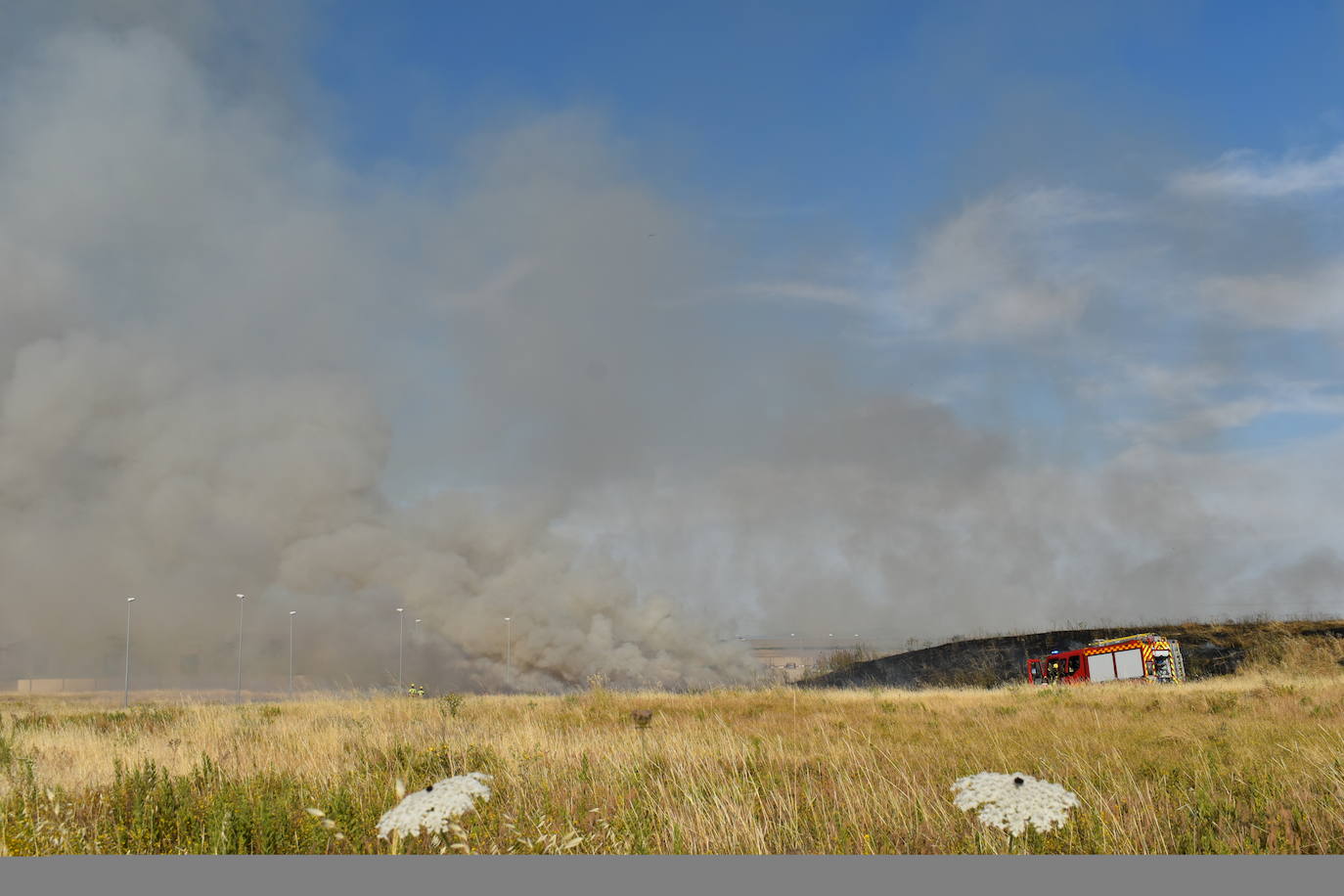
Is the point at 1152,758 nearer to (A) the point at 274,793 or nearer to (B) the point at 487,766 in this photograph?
(B) the point at 487,766

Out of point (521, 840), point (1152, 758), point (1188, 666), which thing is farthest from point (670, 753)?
point (1188, 666)

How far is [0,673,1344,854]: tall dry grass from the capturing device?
7309 mm

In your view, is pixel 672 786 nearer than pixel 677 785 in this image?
No

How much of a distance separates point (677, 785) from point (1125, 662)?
45.1m

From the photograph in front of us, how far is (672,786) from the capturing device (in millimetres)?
9484

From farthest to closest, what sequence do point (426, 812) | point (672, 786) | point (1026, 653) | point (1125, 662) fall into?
point (1026, 653) → point (1125, 662) → point (672, 786) → point (426, 812)

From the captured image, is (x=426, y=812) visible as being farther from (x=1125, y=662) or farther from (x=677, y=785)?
(x=1125, y=662)

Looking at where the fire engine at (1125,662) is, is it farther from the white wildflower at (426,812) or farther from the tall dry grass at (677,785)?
the white wildflower at (426,812)

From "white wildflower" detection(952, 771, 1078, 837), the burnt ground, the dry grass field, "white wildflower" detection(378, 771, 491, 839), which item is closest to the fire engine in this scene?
the burnt ground

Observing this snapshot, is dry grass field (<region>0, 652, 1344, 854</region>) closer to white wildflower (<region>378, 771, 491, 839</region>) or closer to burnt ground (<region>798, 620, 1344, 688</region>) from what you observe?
white wildflower (<region>378, 771, 491, 839</region>)

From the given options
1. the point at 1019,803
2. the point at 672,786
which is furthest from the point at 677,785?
the point at 1019,803

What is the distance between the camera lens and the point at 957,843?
23.1 ft

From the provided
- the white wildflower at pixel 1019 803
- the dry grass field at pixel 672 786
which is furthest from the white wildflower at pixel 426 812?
the white wildflower at pixel 1019 803

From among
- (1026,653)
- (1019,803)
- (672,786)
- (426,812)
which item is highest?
(426,812)
